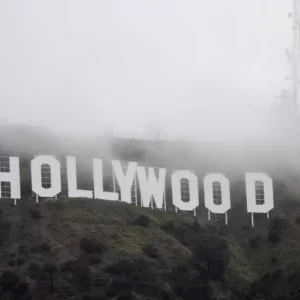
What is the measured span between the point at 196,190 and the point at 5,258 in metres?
27.7

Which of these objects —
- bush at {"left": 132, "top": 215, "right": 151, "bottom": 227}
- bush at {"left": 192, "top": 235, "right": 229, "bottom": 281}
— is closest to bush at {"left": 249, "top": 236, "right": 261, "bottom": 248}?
A: bush at {"left": 192, "top": 235, "right": 229, "bottom": 281}

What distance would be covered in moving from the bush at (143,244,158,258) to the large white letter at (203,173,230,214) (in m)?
14.8

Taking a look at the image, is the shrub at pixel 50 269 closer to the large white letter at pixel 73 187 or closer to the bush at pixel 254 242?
the large white letter at pixel 73 187

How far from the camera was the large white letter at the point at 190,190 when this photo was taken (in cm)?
9662

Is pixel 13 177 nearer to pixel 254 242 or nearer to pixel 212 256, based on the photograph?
pixel 212 256

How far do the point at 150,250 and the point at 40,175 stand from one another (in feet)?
51.8

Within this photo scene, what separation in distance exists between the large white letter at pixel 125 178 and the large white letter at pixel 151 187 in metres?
0.92

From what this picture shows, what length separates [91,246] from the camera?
267 feet

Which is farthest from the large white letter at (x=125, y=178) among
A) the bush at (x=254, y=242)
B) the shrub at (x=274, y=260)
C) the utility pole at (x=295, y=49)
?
the utility pole at (x=295, y=49)

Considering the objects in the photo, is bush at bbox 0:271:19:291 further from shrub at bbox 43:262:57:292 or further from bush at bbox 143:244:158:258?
bush at bbox 143:244:158:258

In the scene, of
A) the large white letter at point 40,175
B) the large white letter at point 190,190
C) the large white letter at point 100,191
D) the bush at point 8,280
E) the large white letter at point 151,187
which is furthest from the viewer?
the large white letter at point 190,190

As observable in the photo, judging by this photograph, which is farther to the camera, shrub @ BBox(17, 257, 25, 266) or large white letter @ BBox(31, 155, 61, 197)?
large white letter @ BBox(31, 155, 61, 197)

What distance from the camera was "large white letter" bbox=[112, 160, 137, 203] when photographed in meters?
94.6

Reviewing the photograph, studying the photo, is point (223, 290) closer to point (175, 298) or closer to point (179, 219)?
point (175, 298)
